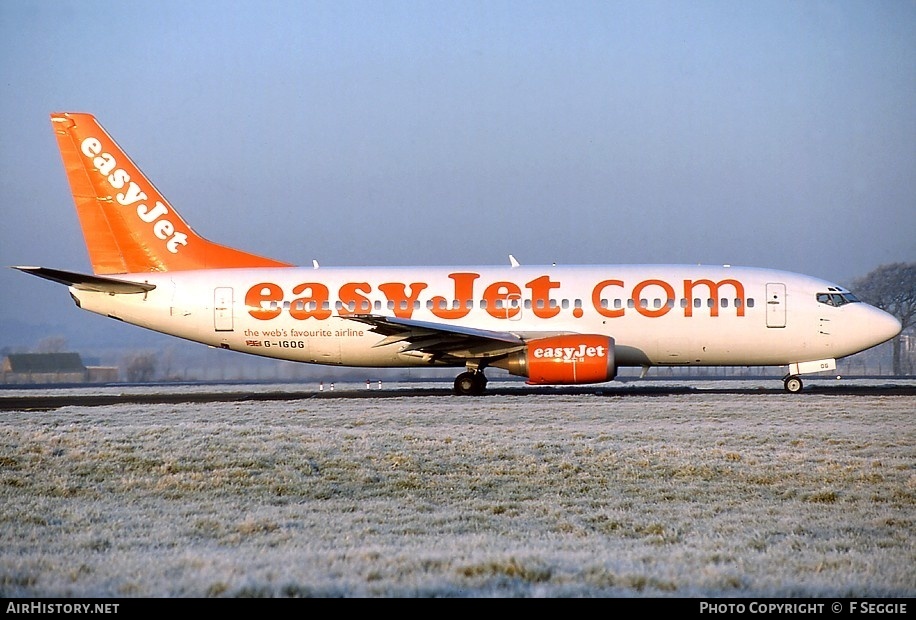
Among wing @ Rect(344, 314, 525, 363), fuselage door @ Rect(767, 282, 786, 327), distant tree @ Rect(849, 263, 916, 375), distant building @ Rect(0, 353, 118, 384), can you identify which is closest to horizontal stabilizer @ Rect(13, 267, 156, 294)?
wing @ Rect(344, 314, 525, 363)

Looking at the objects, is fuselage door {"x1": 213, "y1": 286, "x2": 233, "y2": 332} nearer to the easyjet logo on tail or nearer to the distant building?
the easyjet logo on tail

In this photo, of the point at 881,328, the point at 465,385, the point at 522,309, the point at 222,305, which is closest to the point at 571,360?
the point at 522,309

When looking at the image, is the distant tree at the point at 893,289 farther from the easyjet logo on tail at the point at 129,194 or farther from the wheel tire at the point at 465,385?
the easyjet logo on tail at the point at 129,194

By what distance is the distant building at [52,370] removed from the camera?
64.0 metres

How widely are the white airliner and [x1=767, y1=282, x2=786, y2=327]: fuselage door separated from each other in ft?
0.12

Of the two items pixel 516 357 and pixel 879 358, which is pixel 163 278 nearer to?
pixel 516 357

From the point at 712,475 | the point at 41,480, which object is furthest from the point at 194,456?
the point at 712,475

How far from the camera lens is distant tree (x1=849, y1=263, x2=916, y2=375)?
69750 mm

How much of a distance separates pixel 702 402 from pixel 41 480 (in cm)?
1512

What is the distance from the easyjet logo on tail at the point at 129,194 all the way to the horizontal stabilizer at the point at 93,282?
1.74m

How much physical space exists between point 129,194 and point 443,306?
1011 centimetres

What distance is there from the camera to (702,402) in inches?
860

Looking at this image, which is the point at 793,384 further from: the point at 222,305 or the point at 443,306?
the point at 222,305

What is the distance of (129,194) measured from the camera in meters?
27.5
